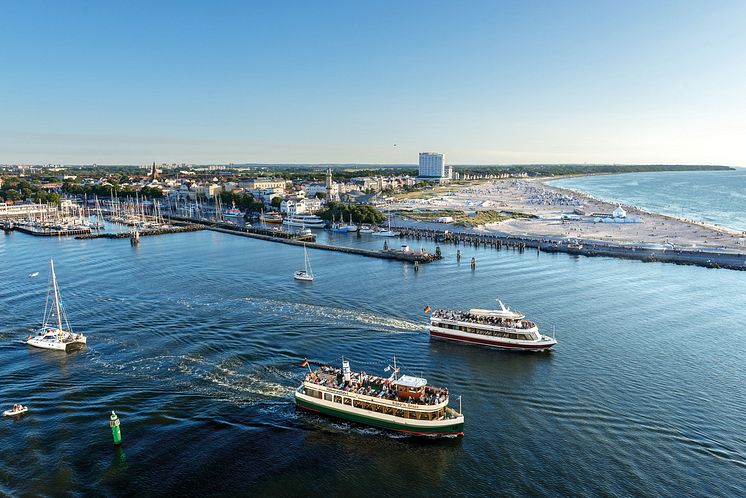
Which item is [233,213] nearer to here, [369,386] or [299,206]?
[299,206]

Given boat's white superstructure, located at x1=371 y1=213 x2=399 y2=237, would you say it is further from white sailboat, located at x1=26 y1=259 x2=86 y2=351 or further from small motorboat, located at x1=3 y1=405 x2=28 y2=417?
small motorboat, located at x1=3 y1=405 x2=28 y2=417

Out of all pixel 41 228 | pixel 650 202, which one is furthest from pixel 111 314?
pixel 650 202

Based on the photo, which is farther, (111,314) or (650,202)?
(650,202)

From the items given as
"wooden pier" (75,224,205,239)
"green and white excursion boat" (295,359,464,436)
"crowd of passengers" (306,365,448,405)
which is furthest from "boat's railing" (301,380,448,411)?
"wooden pier" (75,224,205,239)

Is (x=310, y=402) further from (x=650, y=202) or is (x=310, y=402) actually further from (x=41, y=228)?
(x=650, y=202)

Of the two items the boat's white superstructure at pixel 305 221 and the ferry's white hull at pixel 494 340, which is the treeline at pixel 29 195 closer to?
the boat's white superstructure at pixel 305 221

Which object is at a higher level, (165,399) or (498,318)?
(498,318)

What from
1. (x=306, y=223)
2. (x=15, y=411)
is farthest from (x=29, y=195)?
(x=15, y=411)
